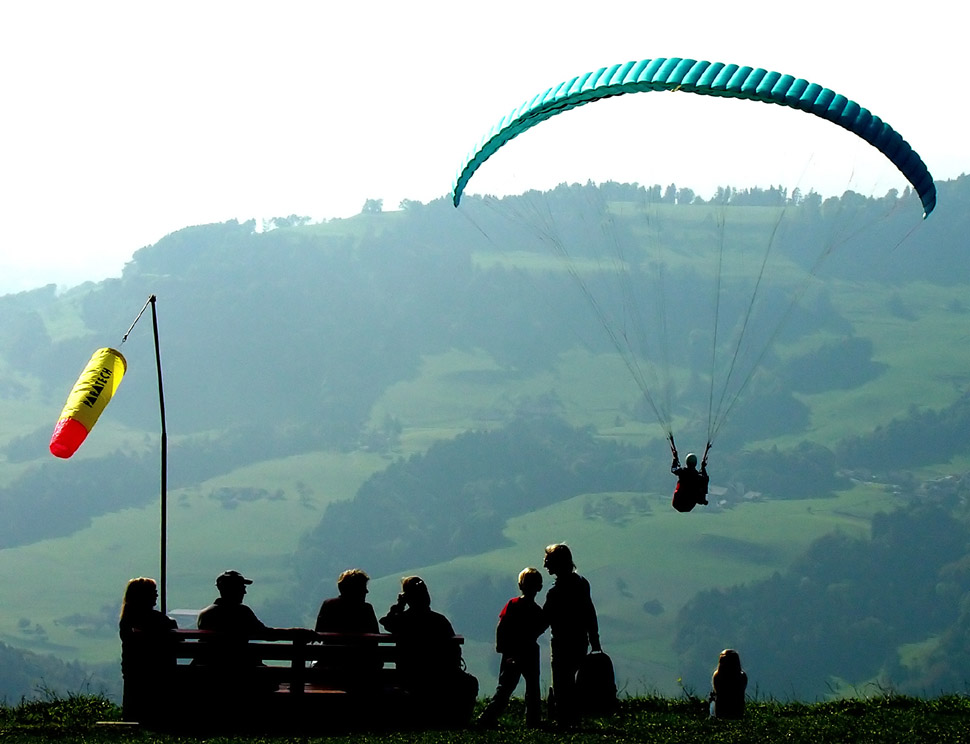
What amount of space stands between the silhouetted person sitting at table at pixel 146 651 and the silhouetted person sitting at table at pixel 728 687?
5.49 m

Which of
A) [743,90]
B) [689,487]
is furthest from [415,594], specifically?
[743,90]

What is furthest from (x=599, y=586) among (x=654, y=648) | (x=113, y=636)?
(x=113, y=636)

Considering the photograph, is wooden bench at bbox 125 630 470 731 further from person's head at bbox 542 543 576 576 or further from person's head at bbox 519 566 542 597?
person's head at bbox 542 543 576 576

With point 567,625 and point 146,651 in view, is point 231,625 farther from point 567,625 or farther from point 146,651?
point 567,625

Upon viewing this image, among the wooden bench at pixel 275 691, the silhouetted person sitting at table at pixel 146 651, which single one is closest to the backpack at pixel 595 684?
the wooden bench at pixel 275 691

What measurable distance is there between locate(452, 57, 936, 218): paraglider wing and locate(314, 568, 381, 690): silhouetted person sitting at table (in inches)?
309

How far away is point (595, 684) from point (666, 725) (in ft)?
2.86

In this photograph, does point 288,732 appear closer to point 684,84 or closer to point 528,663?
point 528,663

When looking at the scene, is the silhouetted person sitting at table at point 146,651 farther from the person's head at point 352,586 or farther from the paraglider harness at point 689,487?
the paraglider harness at point 689,487

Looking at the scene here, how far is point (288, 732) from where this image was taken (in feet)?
37.9

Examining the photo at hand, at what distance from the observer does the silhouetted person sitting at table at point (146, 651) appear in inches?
451

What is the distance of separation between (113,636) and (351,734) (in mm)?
199918

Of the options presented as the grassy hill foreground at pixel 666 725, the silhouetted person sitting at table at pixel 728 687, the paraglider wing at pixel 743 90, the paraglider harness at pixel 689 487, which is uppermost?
the paraglider wing at pixel 743 90

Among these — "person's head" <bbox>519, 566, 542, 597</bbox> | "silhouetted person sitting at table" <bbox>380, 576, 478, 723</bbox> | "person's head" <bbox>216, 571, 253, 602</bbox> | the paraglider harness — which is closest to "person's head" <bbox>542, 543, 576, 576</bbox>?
"person's head" <bbox>519, 566, 542, 597</bbox>
